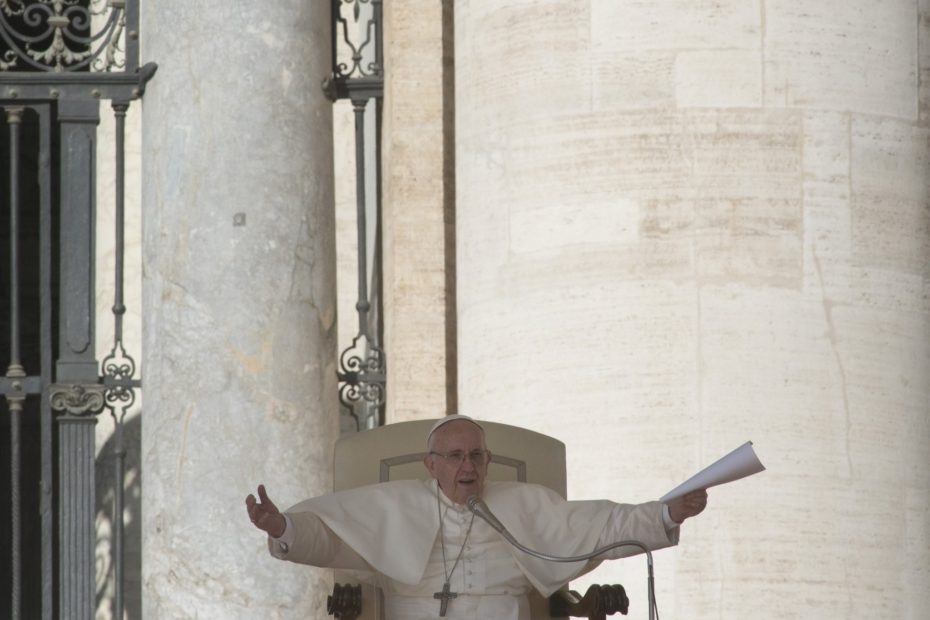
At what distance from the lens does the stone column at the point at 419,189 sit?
353 inches

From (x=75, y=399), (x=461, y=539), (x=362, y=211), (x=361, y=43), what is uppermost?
(x=361, y=43)

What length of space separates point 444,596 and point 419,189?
112 inches

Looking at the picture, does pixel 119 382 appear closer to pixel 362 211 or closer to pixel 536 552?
pixel 362 211

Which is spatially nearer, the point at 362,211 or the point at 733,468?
the point at 733,468

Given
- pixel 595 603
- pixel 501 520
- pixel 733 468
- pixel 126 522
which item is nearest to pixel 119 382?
pixel 126 522

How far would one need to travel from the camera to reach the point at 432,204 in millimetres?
9031

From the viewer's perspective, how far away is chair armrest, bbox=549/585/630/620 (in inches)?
253

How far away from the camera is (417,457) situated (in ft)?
23.2

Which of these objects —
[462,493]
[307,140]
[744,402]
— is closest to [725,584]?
[744,402]

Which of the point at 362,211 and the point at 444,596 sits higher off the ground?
the point at 362,211

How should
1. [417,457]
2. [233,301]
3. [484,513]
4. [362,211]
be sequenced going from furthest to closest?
[362,211] < [233,301] < [417,457] < [484,513]

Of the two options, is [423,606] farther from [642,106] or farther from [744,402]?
[642,106]

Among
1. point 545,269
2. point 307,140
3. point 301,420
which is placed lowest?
point 301,420

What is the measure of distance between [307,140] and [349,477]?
2036mm
